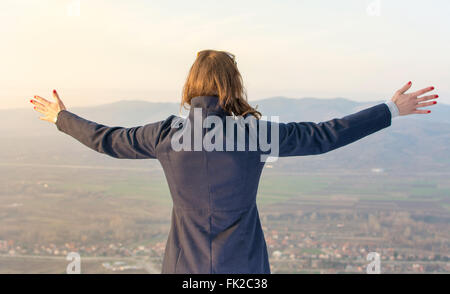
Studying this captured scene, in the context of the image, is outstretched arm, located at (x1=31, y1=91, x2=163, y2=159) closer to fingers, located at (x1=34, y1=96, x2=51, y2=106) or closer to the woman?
the woman

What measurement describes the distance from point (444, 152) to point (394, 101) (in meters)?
4.53

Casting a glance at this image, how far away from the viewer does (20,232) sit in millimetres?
5137

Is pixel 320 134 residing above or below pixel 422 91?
below

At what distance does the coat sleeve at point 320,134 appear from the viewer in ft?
4.24

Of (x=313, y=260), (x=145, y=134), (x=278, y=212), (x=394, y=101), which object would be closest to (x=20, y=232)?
(x=278, y=212)

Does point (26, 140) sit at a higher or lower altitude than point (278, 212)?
higher

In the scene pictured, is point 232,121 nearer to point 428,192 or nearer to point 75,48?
point 75,48

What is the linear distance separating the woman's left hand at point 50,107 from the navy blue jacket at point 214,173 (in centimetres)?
14

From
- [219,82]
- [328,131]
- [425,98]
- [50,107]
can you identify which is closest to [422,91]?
[425,98]

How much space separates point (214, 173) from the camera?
4.20 ft

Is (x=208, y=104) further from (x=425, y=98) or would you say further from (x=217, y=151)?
(x=425, y=98)

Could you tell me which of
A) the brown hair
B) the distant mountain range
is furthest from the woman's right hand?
the distant mountain range

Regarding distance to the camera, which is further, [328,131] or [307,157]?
[307,157]

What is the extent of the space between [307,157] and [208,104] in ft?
13.9
